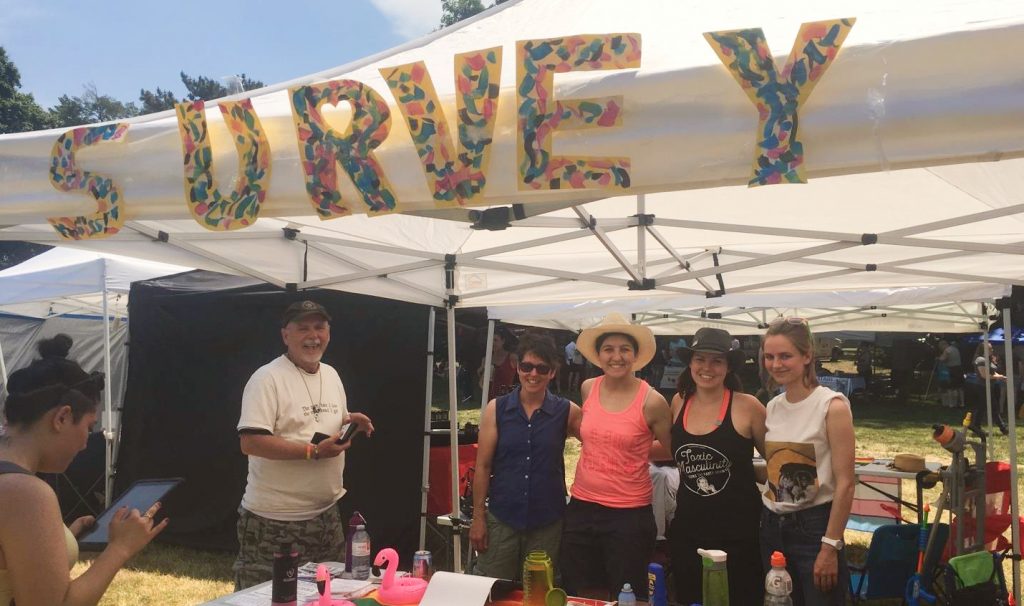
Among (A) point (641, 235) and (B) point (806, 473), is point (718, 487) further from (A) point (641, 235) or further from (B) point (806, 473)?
(A) point (641, 235)

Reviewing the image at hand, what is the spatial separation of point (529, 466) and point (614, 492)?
376 millimetres

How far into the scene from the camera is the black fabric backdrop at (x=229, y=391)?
221 inches

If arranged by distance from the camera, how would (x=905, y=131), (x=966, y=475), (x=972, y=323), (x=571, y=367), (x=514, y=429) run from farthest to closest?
(x=571, y=367) → (x=972, y=323) → (x=966, y=475) → (x=514, y=429) → (x=905, y=131)

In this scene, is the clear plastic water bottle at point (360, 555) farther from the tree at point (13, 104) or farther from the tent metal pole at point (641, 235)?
the tree at point (13, 104)

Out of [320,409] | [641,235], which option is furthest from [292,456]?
[641,235]

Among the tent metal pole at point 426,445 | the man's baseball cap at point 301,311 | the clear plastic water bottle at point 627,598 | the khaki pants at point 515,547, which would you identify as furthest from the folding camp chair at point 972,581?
the tent metal pole at point 426,445

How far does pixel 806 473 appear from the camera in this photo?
2.56 meters

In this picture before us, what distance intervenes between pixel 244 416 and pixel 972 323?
810 cm

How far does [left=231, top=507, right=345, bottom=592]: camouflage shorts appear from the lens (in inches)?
118

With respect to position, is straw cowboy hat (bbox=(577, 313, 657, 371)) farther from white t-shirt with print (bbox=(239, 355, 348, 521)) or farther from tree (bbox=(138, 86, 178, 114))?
tree (bbox=(138, 86, 178, 114))

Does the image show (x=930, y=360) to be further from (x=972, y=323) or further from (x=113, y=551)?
(x=113, y=551)

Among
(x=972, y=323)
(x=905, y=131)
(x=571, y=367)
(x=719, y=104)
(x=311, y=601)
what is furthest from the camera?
(x=571, y=367)

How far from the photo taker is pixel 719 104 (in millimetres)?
1452

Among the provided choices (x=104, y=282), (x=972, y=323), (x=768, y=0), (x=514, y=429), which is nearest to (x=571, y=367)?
(x=972, y=323)
